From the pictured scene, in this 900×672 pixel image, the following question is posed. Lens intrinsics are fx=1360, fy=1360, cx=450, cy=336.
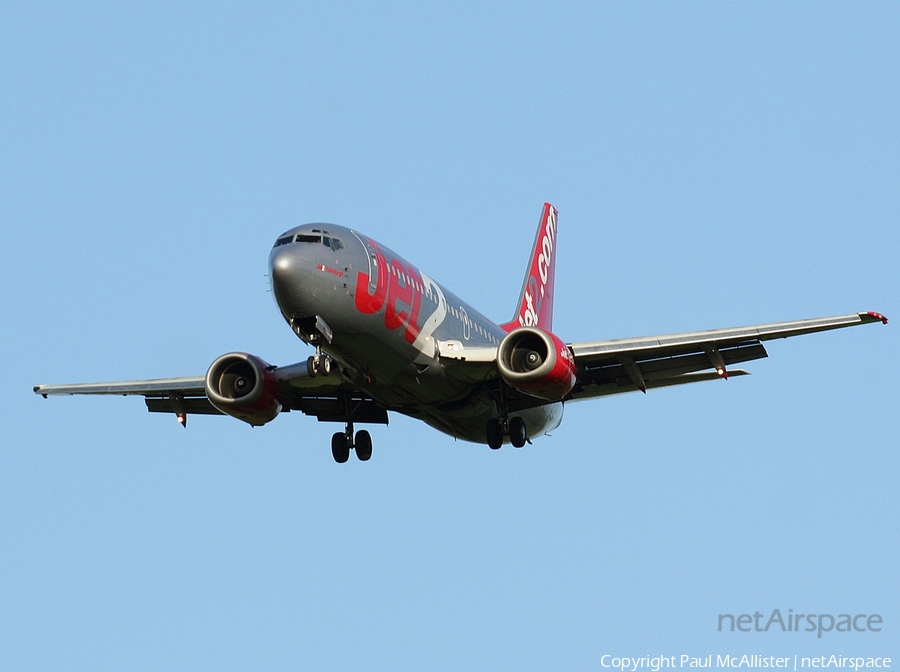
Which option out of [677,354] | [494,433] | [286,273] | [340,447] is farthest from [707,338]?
[340,447]

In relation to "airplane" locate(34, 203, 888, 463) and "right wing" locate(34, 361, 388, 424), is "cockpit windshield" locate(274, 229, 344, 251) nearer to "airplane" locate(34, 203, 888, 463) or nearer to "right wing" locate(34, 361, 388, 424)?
"airplane" locate(34, 203, 888, 463)

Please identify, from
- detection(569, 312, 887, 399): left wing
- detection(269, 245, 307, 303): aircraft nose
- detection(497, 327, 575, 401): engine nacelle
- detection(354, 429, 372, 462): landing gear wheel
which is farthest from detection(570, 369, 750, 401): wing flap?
detection(269, 245, 307, 303): aircraft nose

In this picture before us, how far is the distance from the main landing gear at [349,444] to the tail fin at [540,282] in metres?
7.78

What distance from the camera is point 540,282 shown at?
50125 millimetres

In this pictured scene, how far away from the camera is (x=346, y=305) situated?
1248 inches

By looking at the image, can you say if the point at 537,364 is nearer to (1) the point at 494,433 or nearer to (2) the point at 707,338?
(1) the point at 494,433

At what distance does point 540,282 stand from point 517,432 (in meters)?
13.8

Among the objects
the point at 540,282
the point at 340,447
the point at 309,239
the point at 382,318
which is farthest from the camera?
the point at 540,282

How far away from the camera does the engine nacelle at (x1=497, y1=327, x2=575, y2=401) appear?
3303 cm

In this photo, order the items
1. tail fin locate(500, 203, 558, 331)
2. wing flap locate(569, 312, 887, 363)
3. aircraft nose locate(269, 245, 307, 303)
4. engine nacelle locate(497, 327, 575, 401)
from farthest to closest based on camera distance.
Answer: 1. tail fin locate(500, 203, 558, 331)
2. engine nacelle locate(497, 327, 575, 401)
3. wing flap locate(569, 312, 887, 363)
4. aircraft nose locate(269, 245, 307, 303)

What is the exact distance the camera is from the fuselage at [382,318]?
31219mm

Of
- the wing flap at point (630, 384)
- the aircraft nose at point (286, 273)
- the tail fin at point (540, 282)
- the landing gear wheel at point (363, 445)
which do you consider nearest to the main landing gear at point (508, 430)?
the wing flap at point (630, 384)

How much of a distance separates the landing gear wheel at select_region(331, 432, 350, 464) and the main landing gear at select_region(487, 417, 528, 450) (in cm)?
409

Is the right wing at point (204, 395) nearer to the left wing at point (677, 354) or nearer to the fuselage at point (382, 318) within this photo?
the fuselage at point (382, 318)
